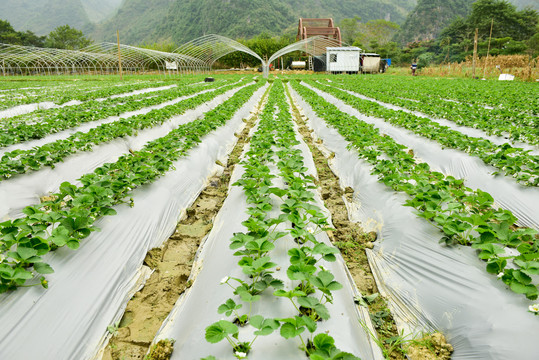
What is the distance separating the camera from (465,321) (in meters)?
1.93

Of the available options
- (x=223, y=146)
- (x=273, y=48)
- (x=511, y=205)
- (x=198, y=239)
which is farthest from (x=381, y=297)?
(x=273, y=48)

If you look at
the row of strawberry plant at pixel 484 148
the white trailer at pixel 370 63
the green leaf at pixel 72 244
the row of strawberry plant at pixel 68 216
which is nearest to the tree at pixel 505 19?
the white trailer at pixel 370 63

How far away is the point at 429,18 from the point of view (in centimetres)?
8706

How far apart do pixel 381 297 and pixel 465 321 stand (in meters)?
0.72

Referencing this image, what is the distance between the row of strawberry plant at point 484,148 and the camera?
147 inches

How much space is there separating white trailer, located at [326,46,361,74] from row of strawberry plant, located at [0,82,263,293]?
127 feet

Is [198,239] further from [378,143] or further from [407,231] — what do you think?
[378,143]

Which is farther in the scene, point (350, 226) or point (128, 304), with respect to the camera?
point (350, 226)

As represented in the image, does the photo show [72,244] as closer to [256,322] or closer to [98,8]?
[256,322]

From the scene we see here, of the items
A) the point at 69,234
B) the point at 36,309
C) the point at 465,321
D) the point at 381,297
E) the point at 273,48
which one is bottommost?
the point at 381,297

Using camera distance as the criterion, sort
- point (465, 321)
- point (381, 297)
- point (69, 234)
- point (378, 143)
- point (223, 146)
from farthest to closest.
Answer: point (223, 146) → point (378, 143) → point (381, 297) → point (69, 234) → point (465, 321)

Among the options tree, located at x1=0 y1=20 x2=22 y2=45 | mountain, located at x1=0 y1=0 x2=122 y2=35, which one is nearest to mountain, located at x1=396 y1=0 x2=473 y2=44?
tree, located at x1=0 y1=20 x2=22 y2=45

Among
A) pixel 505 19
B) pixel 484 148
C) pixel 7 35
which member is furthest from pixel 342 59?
pixel 7 35

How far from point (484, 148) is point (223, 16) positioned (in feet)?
336
